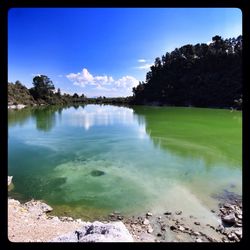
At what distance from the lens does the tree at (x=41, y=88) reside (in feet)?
164

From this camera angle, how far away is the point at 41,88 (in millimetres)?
50812

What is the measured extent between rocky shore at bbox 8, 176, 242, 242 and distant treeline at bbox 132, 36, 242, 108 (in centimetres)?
2963

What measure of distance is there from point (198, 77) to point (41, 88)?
88.2 ft

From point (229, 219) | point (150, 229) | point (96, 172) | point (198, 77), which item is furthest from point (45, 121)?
point (198, 77)

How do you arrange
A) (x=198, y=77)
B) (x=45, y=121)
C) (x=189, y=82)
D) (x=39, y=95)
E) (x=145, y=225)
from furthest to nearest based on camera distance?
(x=39, y=95) → (x=189, y=82) → (x=198, y=77) → (x=45, y=121) → (x=145, y=225)

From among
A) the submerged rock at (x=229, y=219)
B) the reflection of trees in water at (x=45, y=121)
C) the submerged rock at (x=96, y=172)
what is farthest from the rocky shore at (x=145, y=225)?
the reflection of trees in water at (x=45, y=121)

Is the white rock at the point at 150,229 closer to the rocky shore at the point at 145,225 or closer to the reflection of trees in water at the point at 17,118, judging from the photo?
the rocky shore at the point at 145,225

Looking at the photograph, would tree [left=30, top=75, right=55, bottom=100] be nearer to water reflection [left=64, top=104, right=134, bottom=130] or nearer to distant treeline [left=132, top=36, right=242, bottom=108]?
distant treeline [left=132, top=36, right=242, bottom=108]

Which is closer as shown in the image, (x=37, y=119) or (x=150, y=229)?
(x=150, y=229)

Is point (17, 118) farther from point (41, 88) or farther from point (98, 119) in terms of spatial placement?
point (41, 88)

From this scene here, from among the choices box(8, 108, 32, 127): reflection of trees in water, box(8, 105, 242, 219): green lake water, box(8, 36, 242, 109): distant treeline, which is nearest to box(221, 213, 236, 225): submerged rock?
box(8, 105, 242, 219): green lake water
